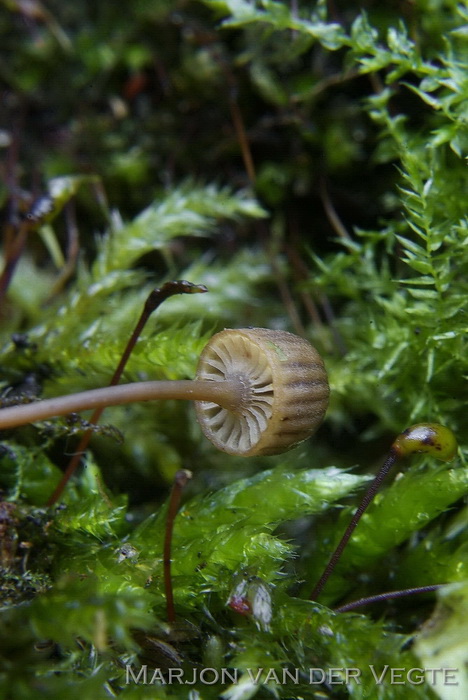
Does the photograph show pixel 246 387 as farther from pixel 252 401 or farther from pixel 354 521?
pixel 354 521

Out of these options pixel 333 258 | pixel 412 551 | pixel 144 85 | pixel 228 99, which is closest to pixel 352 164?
pixel 333 258

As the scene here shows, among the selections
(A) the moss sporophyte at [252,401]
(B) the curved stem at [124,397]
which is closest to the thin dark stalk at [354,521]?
(A) the moss sporophyte at [252,401]

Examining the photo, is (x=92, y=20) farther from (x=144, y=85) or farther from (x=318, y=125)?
(x=318, y=125)

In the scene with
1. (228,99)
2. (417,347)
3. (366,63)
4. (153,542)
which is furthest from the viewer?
(228,99)

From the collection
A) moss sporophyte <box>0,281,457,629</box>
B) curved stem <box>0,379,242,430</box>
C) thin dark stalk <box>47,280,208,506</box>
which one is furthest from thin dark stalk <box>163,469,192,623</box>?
thin dark stalk <box>47,280,208,506</box>

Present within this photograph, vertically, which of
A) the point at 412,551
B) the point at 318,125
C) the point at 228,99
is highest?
the point at 228,99

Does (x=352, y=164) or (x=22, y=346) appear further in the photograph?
(x=352, y=164)

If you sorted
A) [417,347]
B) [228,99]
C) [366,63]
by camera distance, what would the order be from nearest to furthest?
1. [417,347]
2. [366,63]
3. [228,99]

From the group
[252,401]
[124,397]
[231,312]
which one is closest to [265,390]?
[252,401]
